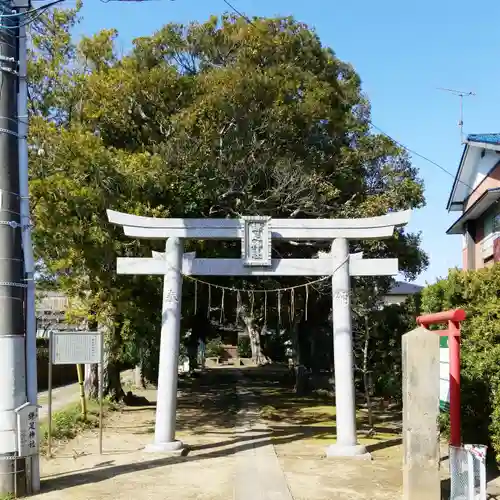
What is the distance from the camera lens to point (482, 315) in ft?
34.3

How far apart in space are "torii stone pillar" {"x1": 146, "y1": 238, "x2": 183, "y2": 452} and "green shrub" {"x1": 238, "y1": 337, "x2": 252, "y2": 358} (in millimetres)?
48752

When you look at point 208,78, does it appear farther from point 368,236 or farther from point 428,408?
point 428,408

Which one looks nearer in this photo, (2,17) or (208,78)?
(2,17)

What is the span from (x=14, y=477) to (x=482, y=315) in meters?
7.45

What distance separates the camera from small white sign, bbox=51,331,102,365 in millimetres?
11188

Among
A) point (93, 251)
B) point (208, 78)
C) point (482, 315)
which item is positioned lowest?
point (482, 315)

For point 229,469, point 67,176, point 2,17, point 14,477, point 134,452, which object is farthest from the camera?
point 67,176

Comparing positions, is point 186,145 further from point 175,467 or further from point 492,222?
point 492,222

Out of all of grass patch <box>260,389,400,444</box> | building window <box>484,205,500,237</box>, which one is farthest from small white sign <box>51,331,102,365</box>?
building window <box>484,205,500,237</box>

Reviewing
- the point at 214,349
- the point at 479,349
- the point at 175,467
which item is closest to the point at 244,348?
the point at 214,349

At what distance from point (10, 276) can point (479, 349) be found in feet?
23.4

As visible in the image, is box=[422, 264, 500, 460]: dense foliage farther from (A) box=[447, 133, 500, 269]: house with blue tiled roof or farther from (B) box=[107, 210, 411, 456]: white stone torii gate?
(A) box=[447, 133, 500, 269]: house with blue tiled roof

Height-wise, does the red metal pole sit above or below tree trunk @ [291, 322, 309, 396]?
above

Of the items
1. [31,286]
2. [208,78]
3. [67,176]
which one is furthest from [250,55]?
[31,286]
